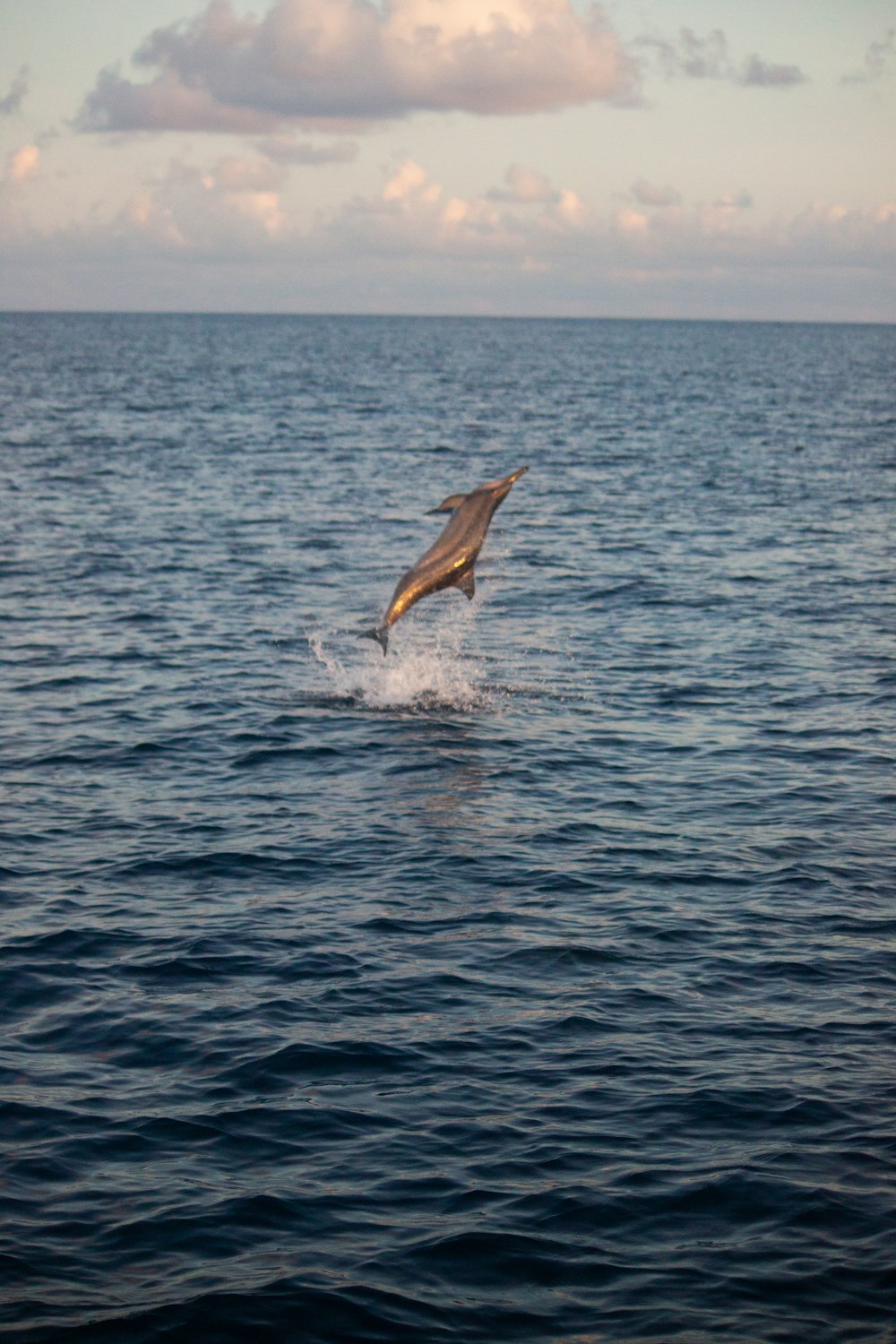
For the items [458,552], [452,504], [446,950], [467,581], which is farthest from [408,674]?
[446,950]

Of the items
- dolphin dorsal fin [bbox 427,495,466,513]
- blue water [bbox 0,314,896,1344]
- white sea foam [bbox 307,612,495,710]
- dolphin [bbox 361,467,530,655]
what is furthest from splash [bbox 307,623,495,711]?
dolphin dorsal fin [bbox 427,495,466,513]

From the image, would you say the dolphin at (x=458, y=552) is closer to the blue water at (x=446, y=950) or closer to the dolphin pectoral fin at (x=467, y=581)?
the dolphin pectoral fin at (x=467, y=581)

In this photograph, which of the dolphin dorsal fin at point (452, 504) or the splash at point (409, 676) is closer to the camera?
the dolphin dorsal fin at point (452, 504)

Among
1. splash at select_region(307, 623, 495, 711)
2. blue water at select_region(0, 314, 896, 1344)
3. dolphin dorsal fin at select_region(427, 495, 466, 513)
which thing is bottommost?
blue water at select_region(0, 314, 896, 1344)

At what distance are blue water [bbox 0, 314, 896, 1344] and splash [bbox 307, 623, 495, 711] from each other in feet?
0.39

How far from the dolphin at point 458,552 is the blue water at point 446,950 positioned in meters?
3.03

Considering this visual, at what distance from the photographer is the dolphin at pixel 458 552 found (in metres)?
21.4

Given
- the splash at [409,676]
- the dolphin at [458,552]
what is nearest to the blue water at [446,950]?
the splash at [409,676]

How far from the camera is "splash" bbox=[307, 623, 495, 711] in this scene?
26297 mm

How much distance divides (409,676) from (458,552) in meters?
6.58

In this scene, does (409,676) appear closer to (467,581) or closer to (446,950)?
(467,581)

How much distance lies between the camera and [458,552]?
843 inches

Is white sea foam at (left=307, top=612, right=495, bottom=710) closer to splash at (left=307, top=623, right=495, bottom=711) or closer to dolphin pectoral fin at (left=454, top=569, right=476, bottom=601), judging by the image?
splash at (left=307, top=623, right=495, bottom=711)

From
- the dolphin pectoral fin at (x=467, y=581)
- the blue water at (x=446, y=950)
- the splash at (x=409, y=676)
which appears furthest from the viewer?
the splash at (x=409, y=676)
